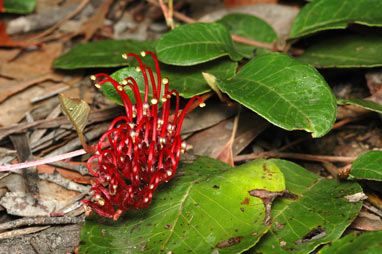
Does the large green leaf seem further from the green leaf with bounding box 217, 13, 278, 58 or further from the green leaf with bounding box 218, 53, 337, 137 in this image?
the green leaf with bounding box 217, 13, 278, 58

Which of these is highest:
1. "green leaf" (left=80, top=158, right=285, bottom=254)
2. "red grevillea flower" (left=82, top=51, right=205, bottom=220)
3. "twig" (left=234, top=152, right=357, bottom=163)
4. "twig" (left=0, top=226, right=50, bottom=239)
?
"red grevillea flower" (left=82, top=51, right=205, bottom=220)

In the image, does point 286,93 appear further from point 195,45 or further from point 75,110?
point 75,110

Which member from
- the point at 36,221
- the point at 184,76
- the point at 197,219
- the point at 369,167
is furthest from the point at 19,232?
the point at 369,167

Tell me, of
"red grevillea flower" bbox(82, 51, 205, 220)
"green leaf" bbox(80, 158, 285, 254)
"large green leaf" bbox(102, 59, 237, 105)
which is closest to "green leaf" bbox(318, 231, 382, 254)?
"green leaf" bbox(80, 158, 285, 254)

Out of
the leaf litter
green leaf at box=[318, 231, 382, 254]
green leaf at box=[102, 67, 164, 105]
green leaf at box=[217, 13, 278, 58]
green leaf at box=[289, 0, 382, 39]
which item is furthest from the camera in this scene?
green leaf at box=[217, 13, 278, 58]

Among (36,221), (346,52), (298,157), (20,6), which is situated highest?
(20,6)

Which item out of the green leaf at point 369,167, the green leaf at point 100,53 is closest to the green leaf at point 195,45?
the green leaf at point 100,53

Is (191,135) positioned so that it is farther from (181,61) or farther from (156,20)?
(156,20)
